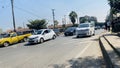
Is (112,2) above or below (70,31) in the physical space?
above

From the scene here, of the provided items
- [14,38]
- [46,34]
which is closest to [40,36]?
[46,34]

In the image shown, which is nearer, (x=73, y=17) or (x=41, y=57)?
(x=41, y=57)

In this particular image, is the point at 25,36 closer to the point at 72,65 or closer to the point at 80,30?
the point at 80,30

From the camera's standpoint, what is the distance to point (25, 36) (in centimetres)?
3375

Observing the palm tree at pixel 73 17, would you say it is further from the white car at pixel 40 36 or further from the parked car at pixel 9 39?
the white car at pixel 40 36

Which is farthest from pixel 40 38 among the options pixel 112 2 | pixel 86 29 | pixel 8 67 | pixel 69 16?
pixel 69 16

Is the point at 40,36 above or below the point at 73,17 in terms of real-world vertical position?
below

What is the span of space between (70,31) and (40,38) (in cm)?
1375

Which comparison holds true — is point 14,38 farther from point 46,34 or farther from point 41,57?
point 41,57

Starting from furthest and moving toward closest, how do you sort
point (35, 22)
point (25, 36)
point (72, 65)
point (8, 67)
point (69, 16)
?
point (69, 16), point (35, 22), point (25, 36), point (8, 67), point (72, 65)

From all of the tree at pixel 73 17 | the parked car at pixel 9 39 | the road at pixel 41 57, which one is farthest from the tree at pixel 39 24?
the road at pixel 41 57

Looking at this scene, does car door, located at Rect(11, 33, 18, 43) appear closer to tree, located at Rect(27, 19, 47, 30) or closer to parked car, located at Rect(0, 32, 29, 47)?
parked car, located at Rect(0, 32, 29, 47)

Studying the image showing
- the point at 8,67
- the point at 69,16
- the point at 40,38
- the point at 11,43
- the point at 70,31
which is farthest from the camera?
the point at 69,16

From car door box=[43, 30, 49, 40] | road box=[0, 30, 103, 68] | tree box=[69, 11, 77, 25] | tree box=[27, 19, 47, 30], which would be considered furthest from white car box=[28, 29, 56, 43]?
tree box=[69, 11, 77, 25]
